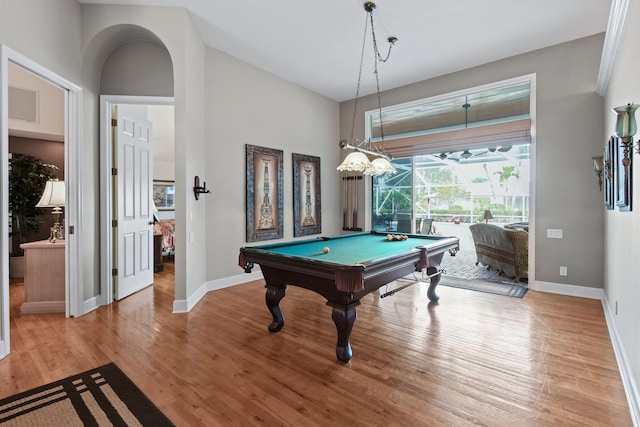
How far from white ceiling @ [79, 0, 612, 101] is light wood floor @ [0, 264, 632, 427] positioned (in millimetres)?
3422

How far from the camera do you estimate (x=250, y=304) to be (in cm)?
386

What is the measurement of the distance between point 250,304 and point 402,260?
6.81 feet

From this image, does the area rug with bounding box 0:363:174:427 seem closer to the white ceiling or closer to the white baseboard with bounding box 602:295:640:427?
the white baseboard with bounding box 602:295:640:427

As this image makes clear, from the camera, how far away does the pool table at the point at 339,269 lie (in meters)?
2.29

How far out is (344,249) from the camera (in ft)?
10.3

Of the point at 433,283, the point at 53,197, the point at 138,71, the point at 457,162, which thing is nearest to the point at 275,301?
the point at 433,283

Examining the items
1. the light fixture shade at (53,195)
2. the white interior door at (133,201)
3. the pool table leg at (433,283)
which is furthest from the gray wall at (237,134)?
the pool table leg at (433,283)

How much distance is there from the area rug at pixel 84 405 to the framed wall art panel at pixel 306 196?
3.85m

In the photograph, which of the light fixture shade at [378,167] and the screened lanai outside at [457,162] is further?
the screened lanai outside at [457,162]

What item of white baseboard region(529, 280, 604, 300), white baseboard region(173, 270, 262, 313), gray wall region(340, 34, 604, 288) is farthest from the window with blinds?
white baseboard region(173, 270, 262, 313)

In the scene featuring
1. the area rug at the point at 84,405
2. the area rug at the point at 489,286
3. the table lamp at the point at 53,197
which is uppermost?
the table lamp at the point at 53,197

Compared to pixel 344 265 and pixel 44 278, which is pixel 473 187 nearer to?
pixel 344 265

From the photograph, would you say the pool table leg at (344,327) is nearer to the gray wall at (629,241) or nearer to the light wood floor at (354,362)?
the light wood floor at (354,362)

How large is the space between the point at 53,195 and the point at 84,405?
2.98 m
